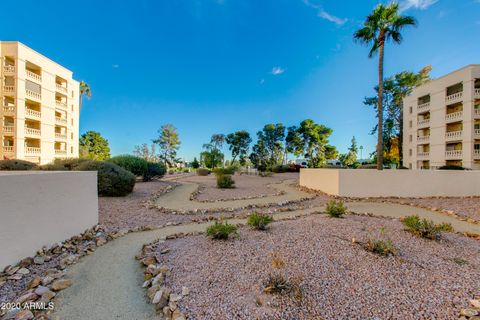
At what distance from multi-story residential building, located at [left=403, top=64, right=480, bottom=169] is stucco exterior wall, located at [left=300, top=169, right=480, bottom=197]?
Result: 1563 centimetres

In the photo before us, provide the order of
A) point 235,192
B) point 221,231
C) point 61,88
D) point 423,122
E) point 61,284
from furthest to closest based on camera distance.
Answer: point 61,88, point 423,122, point 235,192, point 221,231, point 61,284

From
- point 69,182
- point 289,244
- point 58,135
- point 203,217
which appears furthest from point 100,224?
point 58,135

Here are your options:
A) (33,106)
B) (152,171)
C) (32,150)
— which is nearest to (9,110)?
(33,106)

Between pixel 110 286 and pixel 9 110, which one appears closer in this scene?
pixel 110 286

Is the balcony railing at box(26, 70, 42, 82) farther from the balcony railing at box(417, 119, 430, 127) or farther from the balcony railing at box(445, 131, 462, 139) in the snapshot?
the balcony railing at box(445, 131, 462, 139)

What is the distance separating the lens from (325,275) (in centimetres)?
273

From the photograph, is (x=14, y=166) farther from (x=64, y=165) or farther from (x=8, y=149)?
(x=8, y=149)

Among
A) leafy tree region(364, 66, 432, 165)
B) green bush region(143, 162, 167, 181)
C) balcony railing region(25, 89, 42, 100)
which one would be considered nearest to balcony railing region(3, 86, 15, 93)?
balcony railing region(25, 89, 42, 100)

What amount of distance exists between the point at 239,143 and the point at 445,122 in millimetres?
28363

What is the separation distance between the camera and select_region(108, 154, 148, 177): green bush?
1219cm

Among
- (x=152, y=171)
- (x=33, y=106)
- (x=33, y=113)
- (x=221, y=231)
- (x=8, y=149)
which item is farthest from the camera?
(x=33, y=106)

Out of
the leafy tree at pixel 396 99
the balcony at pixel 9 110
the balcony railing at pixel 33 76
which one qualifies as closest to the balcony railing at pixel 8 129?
the balcony at pixel 9 110

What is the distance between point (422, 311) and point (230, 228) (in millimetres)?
2861

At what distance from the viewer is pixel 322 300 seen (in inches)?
90.4
